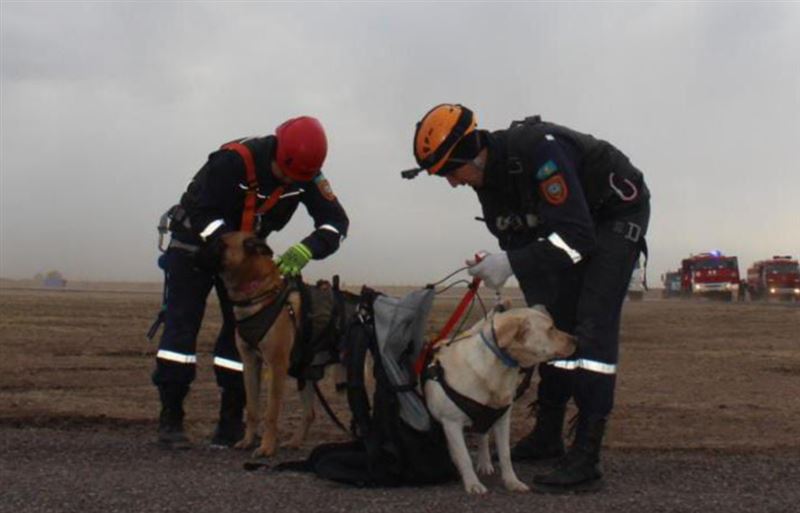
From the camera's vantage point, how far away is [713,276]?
56375mm

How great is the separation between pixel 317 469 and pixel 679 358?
13830 mm

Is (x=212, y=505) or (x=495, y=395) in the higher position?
(x=495, y=395)

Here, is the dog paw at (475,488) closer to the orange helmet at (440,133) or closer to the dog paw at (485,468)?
the dog paw at (485,468)

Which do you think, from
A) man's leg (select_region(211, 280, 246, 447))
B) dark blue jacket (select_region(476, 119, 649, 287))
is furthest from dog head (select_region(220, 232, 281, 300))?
dark blue jacket (select_region(476, 119, 649, 287))

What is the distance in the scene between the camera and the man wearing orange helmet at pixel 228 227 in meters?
7.75

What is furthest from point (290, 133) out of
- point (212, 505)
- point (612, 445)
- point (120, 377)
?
point (120, 377)

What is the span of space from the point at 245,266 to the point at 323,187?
0.99 m

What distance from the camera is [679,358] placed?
63.3 feet

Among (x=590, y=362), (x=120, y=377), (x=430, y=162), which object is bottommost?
(x=120, y=377)

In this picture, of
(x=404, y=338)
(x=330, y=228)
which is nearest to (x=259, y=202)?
(x=330, y=228)

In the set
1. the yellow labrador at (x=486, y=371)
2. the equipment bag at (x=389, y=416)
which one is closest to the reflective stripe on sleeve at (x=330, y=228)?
the equipment bag at (x=389, y=416)

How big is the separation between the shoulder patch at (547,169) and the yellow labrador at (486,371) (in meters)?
0.76

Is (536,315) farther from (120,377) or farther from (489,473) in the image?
(120,377)

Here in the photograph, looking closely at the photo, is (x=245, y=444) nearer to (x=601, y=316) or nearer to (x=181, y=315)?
(x=181, y=315)
